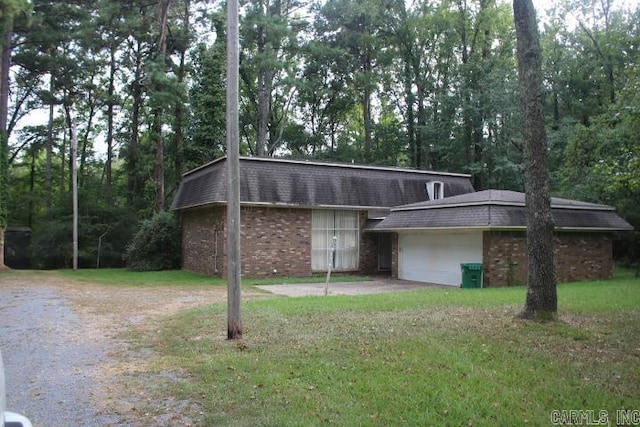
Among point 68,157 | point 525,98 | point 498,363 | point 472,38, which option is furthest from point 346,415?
point 68,157

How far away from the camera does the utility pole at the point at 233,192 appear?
26.4 ft

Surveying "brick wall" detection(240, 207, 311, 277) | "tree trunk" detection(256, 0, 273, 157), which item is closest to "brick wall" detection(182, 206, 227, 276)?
Result: "brick wall" detection(240, 207, 311, 277)

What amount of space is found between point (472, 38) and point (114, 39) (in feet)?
78.5

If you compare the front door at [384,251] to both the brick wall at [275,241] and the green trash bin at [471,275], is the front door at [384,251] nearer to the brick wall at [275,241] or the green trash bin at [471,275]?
the brick wall at [275,241]

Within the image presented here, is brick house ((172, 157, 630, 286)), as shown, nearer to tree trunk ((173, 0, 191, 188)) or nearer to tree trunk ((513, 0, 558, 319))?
tree trunk ((173, 0, 191, 188))

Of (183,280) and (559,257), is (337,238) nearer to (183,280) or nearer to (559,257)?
Answer: (183,280)

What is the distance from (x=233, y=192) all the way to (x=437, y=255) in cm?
1297

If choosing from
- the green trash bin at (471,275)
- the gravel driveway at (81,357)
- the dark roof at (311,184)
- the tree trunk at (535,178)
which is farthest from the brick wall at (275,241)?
the tree trunk at (535,178)

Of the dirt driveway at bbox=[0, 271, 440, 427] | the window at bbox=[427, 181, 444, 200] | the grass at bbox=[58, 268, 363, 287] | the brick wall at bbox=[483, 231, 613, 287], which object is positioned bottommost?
the grass at bbox=[58, 268, 363, 287]

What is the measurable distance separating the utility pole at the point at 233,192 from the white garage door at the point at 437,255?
1174 centimetres

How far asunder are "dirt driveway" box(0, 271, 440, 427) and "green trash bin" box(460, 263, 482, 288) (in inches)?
155

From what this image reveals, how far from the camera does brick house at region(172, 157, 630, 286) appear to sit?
17750 mm

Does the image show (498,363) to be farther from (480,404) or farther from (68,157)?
(68,157)

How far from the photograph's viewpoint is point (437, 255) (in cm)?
1958
